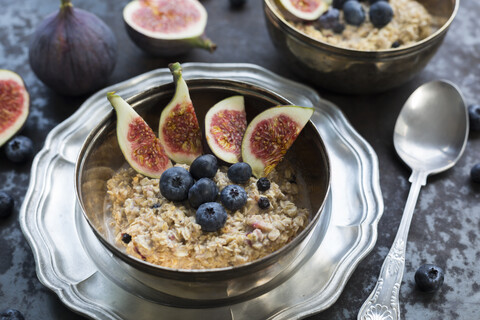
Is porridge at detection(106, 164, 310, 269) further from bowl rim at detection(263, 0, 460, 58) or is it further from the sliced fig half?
the sliced fig half

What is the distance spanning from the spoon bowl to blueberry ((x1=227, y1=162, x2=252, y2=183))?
0.91 meters

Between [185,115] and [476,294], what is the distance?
1469mm

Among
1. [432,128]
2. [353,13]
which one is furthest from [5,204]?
[432,128]

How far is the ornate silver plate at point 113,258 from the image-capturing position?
192cm

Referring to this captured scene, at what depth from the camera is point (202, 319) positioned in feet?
6.25

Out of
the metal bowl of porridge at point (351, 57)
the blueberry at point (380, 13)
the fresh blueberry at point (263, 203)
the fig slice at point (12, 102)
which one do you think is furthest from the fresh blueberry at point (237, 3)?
the fresh blueberry at point (263, 203)

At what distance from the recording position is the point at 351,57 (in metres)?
2.48

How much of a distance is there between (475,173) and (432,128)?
1.01 ft

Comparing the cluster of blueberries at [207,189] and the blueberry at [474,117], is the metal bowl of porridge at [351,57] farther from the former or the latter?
the cluster of blueberries at [207,189]

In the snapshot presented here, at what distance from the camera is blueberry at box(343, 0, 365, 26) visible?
2.75 meters

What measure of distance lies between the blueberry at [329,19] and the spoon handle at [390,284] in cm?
110

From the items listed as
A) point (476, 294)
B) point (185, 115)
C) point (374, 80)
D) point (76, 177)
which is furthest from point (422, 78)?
point (76, 177)

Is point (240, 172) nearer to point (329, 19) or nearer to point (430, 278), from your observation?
point (430, 278)

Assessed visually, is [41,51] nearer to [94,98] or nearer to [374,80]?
[94,98]
